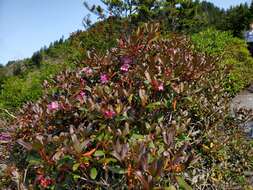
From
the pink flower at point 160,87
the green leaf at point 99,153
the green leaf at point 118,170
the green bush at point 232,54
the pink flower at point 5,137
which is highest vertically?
the pink flower at point 160,87

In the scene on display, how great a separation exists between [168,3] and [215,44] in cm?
2343

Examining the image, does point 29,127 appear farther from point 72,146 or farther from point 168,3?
point 168,3

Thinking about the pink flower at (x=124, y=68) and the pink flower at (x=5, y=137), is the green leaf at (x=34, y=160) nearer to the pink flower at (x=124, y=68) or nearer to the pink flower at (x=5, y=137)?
the pink flower at (x=5, y=137)

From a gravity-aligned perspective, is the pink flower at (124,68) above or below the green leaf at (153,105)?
above

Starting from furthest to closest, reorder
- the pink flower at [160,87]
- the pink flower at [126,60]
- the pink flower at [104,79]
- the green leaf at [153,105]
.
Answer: the pink flower at [126,60]
the pink flower at [104,79]
the pink flower at [160,87]
the green leaf at [153,105]

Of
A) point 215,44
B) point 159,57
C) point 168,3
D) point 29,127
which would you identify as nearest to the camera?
point 29,127

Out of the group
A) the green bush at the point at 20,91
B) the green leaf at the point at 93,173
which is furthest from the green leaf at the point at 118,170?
the green bush at the point at 20,91

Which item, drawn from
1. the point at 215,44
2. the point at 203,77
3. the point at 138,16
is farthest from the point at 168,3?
the point at 203,77

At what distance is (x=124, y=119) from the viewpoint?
2717 millimetres

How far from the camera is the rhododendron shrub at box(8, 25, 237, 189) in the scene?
7.49 ft

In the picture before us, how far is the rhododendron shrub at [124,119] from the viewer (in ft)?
7.49

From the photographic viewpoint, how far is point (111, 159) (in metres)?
2.34

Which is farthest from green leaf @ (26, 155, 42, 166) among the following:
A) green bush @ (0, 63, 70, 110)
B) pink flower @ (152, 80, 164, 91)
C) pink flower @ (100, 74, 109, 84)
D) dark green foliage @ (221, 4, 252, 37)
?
dark green foliage @ (221, 4, 252, 37)

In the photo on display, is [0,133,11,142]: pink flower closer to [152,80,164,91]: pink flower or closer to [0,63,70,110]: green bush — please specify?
[152,80,164,91]: pink flower
